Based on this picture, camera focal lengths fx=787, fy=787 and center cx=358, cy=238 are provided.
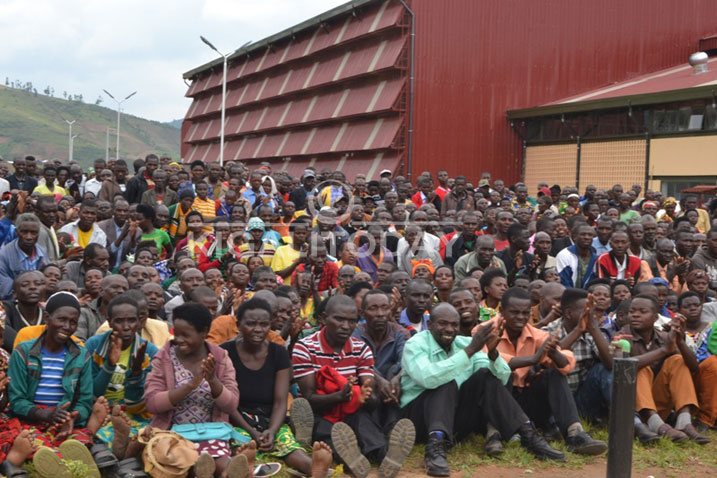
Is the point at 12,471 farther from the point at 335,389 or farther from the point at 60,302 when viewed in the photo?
the point at 335,389

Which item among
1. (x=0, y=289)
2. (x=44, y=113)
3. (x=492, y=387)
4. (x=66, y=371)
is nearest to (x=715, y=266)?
(x=492, y=387)

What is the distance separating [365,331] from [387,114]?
18.3 m

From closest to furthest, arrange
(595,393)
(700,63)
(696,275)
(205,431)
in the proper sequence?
(205,431)
(595,393)
(696,275)
(700,63)

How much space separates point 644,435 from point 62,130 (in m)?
123

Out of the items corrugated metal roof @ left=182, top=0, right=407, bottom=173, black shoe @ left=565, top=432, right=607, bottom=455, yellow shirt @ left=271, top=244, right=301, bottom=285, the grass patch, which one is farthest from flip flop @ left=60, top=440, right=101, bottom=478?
corrugated metal roof @ left=182, top=0, right=407, bottom=173

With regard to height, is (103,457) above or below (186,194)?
below

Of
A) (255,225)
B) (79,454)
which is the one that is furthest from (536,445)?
(255,225)

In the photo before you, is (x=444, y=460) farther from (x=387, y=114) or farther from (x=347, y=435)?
(x=387, y=114)

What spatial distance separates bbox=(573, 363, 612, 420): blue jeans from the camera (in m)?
6.69

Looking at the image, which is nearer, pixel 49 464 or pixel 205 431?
pixel 49 464

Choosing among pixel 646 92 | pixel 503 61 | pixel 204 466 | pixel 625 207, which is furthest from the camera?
pixel 503 61

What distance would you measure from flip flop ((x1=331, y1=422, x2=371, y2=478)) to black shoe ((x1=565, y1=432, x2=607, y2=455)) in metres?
1.73

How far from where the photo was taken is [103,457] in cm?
523

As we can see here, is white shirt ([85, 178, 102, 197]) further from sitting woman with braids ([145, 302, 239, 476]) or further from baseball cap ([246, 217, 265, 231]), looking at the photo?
sitting woman with braids ([145, 302, 239, 476])
